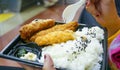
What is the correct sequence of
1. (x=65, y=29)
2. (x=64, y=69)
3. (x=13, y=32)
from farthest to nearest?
(x=13, y=32) → (x=65, y=29) → (x=64, y=69)

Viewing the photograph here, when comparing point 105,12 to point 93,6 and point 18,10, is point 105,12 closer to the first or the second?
point 93,6

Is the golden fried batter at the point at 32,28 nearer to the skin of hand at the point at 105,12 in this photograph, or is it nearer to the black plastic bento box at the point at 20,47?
the black plastic bento box at the point at 20,47

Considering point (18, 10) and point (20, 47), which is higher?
point (18, 10)

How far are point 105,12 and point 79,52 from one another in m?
0.22

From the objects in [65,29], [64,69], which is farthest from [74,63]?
[65,29]

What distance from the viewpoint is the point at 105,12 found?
1.90 feet

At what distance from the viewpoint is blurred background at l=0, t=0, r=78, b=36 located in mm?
1075

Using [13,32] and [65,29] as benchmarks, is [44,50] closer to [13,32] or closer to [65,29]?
[65,29]

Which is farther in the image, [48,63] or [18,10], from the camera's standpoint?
[18,10]

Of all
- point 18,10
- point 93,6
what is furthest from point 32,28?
point 18,10

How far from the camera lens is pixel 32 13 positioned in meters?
1.20

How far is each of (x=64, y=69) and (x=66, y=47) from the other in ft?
0.19

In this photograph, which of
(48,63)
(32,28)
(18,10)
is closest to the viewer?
(48,63)

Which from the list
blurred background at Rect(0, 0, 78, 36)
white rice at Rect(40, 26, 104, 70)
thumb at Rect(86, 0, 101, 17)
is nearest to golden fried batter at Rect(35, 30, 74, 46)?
white rice at Rect(40, 26, 104, 70)
